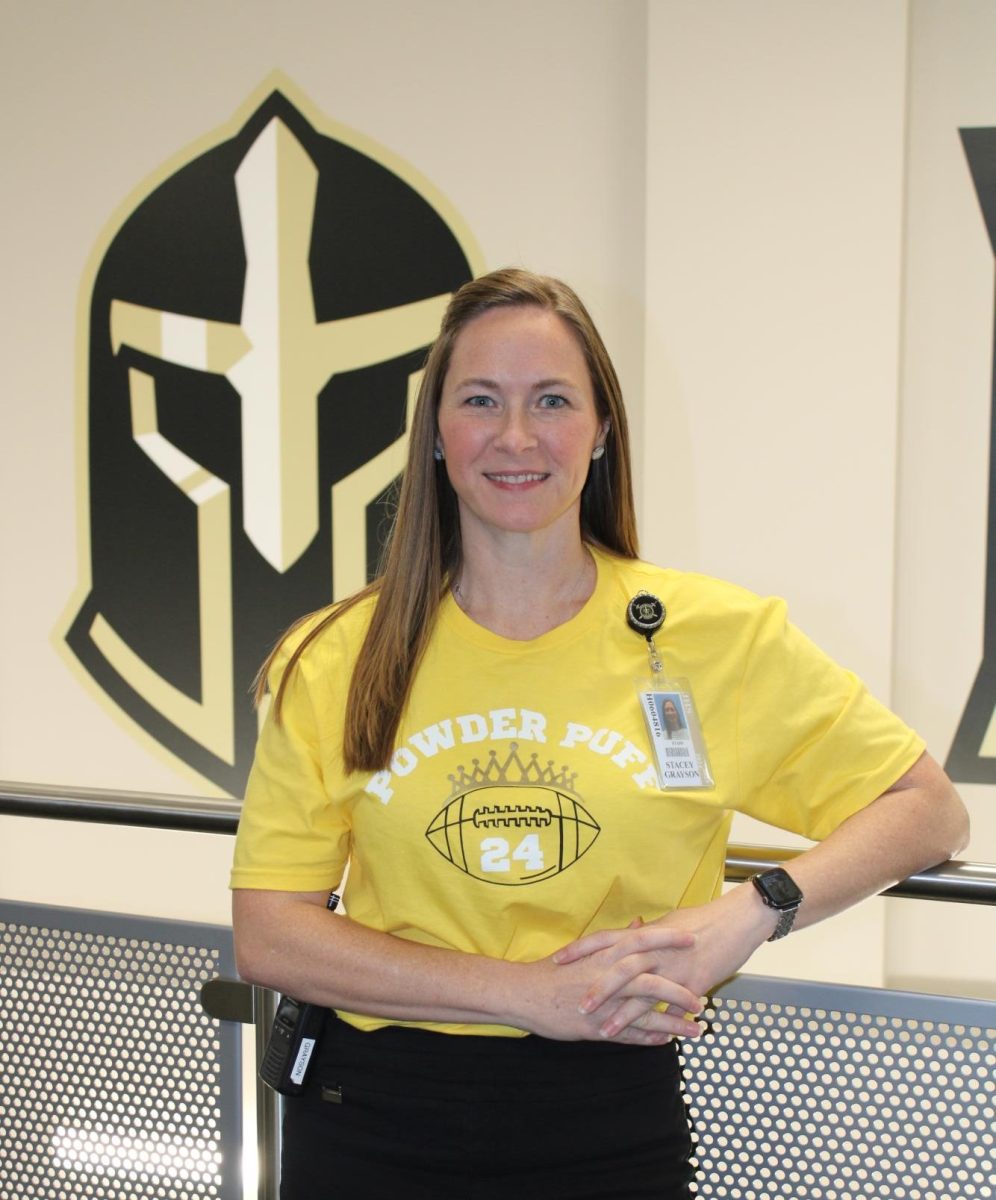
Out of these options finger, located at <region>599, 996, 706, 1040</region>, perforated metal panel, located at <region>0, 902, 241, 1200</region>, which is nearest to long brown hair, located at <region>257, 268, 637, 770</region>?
finger, located at <region>599, 996, 706, 1040</region>

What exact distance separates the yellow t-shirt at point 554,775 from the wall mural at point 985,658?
2.44m

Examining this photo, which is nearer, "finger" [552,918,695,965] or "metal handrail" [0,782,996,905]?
"finger" [552,918,695,965]

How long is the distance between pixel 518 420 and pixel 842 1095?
0.92 m

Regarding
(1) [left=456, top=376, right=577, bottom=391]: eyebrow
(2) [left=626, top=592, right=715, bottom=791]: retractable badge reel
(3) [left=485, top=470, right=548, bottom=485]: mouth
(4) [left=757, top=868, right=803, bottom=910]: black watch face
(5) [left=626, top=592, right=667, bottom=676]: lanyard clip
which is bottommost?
(4) [left=757, top=868, right=803, bottom=910]: black watch face

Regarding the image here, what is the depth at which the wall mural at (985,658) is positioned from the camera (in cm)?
349

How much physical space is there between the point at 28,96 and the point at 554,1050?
4013 mm

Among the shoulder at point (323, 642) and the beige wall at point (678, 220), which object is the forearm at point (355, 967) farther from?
the beige wall at point (678, 220)

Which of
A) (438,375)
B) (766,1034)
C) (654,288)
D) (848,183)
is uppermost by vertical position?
(848,183)

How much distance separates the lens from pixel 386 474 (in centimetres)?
402

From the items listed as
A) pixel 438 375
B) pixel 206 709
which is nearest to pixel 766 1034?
pixel 438 375

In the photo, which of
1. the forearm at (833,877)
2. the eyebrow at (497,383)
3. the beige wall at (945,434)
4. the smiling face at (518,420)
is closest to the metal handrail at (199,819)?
the forearm at (833,877)

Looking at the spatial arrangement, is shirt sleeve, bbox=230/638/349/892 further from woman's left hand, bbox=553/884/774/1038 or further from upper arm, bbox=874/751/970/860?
upper arm, bbox=874/751/970/860

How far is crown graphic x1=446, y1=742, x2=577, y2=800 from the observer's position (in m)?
1.31

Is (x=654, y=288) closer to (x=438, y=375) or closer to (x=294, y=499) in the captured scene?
(x=294, y=499)
